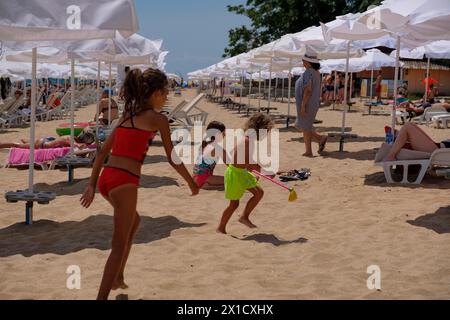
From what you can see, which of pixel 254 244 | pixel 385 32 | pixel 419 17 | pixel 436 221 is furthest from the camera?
pixel 385 32

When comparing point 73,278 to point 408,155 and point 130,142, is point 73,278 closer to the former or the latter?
point 130,142

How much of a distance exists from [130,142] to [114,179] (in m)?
0.21

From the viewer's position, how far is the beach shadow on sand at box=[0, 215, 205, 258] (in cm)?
469

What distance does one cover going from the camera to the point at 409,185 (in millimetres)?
6914

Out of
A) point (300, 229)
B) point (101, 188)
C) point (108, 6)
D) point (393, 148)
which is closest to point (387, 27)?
point (393, 148)

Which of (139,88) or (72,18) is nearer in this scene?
(139,88)

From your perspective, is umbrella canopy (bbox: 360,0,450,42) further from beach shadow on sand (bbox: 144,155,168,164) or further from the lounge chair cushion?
beach shadow on sand (bbox: 144,155,168,164)

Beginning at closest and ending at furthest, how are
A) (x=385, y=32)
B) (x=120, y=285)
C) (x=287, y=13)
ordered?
Answer: 1. (x=120, y=285)
2. (x=385, y=32)
3. (x=287, y=13)

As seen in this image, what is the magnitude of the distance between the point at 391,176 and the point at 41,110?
45.9 feet

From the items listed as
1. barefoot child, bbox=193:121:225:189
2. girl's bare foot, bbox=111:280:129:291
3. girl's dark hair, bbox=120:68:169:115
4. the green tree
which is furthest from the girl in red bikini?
the green tree

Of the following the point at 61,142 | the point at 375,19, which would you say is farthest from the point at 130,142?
the point at 61,142

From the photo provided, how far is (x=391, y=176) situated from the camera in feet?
24.1

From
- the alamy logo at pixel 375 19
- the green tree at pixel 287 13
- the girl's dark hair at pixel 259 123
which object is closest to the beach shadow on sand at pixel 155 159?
the alamy logo at pixel 375 19

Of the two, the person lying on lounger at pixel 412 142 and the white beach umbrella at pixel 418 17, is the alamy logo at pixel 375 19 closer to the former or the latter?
the white beach umbrella at pixel 418 17
